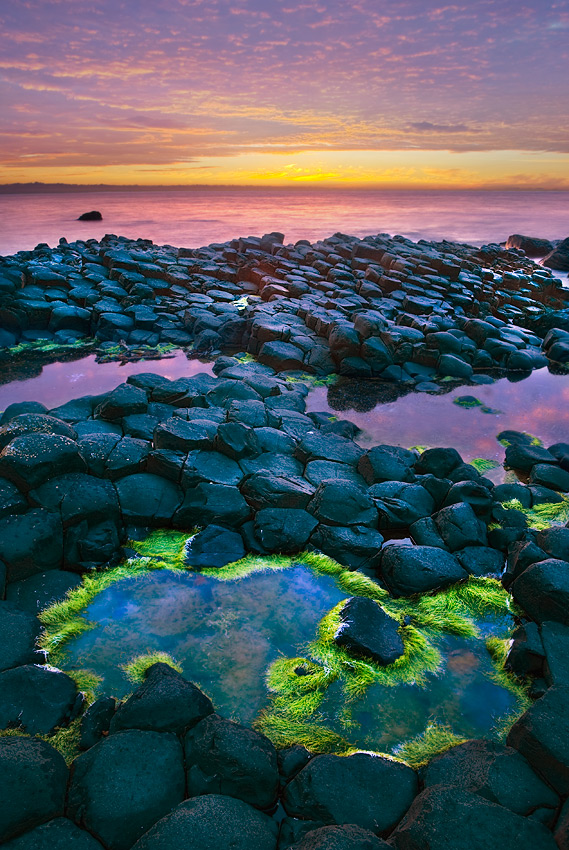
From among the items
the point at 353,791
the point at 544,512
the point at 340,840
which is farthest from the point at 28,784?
the point at 544,512

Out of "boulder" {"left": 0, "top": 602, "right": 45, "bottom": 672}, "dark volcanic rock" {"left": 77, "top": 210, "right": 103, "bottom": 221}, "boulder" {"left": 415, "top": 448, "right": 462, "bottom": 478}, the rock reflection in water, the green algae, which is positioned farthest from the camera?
"dark volcanic rock" {"left": 77, "top": 210, "right": 103, "bottom": 221}

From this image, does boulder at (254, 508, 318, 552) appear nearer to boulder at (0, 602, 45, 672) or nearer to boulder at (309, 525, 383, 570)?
boulder at (309, 525, 383, 570)

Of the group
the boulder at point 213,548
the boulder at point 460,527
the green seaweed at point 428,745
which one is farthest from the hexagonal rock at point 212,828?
the boulder at point 460,527

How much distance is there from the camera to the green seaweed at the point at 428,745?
3125 millimetres

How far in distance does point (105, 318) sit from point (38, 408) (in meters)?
5.93

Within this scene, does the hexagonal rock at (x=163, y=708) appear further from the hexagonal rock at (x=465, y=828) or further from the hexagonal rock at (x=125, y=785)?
the hexagonal rock at (x=465, y=828)

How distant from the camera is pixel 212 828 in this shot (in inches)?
97.3

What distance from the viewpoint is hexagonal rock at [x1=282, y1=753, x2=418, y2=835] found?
270 centimetres

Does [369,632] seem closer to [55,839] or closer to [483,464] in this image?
[55,839]

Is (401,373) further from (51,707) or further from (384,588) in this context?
(51,707)

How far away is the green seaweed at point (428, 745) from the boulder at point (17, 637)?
104 inches

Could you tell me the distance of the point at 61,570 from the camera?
15.0 ft

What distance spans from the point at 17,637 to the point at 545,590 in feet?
13.4

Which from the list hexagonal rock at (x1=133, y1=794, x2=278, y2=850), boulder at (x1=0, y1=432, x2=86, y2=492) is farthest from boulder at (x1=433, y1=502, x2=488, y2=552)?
boulder at (x1=0, y1=432, x2=86, y2=492)
